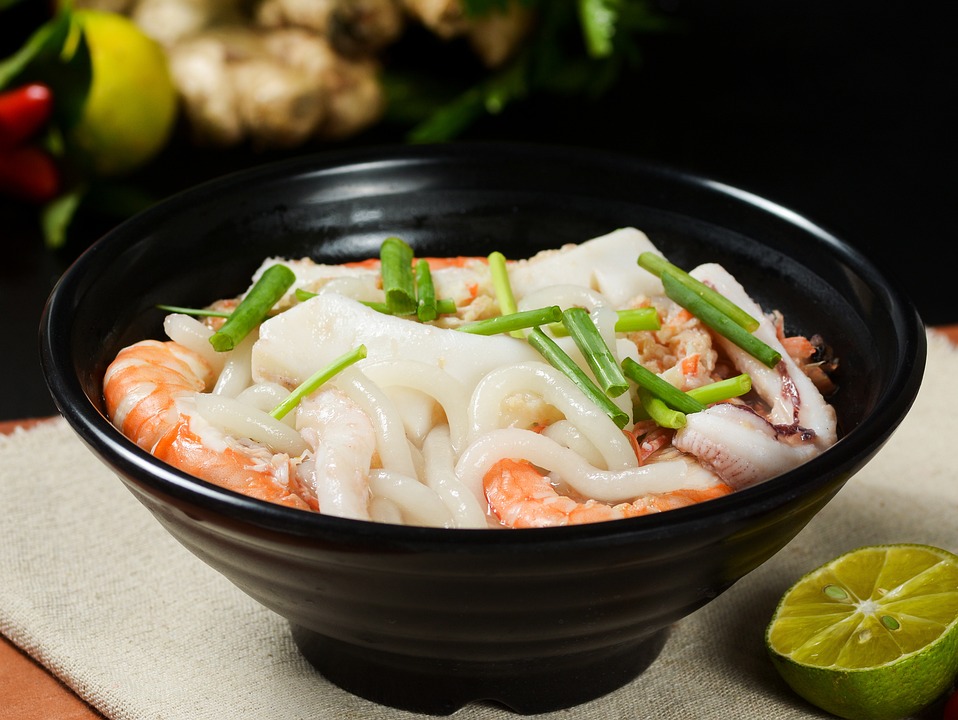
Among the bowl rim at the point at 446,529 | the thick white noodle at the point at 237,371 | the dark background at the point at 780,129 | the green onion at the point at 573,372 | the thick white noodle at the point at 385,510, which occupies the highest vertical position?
the bowl rim at the point at 446,529

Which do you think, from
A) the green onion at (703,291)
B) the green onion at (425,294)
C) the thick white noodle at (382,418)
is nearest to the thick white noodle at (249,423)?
the thick white noodle at (382,418)

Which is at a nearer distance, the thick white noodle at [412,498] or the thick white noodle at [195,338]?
the thick white noodle at [412,498]

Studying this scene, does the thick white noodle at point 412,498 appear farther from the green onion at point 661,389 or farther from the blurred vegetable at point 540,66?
the blurred vegetable at point 540,66

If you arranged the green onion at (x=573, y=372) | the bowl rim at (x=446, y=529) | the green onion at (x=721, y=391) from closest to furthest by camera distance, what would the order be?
the bowl rim at (x=446, y=529) → the green onion at (x=573, y=372) → the green onion at (x=721, y=391)

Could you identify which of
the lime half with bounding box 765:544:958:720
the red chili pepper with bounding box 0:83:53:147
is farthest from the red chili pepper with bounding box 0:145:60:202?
the lime half with bounding box 765:544:958:720

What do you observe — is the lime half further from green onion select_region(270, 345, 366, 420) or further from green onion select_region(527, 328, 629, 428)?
green onion select_region(270, 345, 366, 420)

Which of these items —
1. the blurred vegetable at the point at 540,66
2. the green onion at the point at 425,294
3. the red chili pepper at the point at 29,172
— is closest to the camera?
the green onion at the point at 425,294

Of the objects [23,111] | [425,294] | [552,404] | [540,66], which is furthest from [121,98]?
[552,404]
